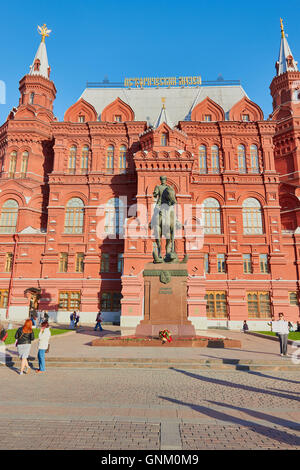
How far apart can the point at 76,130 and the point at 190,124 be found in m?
13.7

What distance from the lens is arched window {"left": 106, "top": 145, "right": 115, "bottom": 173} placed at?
34875 millimetres

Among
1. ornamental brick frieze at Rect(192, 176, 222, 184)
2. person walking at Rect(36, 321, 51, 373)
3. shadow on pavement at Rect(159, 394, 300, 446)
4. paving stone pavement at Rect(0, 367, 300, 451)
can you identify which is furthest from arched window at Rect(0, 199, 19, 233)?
shadow on pavement at Rect(159, 394, 300, 446)

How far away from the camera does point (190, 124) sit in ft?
116

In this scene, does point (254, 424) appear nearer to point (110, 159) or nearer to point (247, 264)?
point (247, 264)

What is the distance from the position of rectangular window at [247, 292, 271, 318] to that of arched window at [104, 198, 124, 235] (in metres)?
15.3

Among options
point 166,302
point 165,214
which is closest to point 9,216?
point 165,214

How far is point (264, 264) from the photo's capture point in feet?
102

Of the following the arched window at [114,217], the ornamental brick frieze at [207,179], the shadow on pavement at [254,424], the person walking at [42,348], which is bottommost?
the shadow on pavement at [254,424]

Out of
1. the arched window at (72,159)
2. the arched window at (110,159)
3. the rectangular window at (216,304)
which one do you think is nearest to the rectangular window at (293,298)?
the rectangular window at (216,304)

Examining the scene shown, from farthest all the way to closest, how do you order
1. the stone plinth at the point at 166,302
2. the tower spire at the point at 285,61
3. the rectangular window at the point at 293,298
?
the tower spire at the point at 285,61, the rectangular window at the point at 293,298, the stone plinth at the point at 166,302

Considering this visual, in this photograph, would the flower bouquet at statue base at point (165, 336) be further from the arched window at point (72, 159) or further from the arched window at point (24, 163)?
the arched window at point (24, 163)

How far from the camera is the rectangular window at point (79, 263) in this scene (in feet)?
105

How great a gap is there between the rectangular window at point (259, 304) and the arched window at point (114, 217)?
50.3 feet
